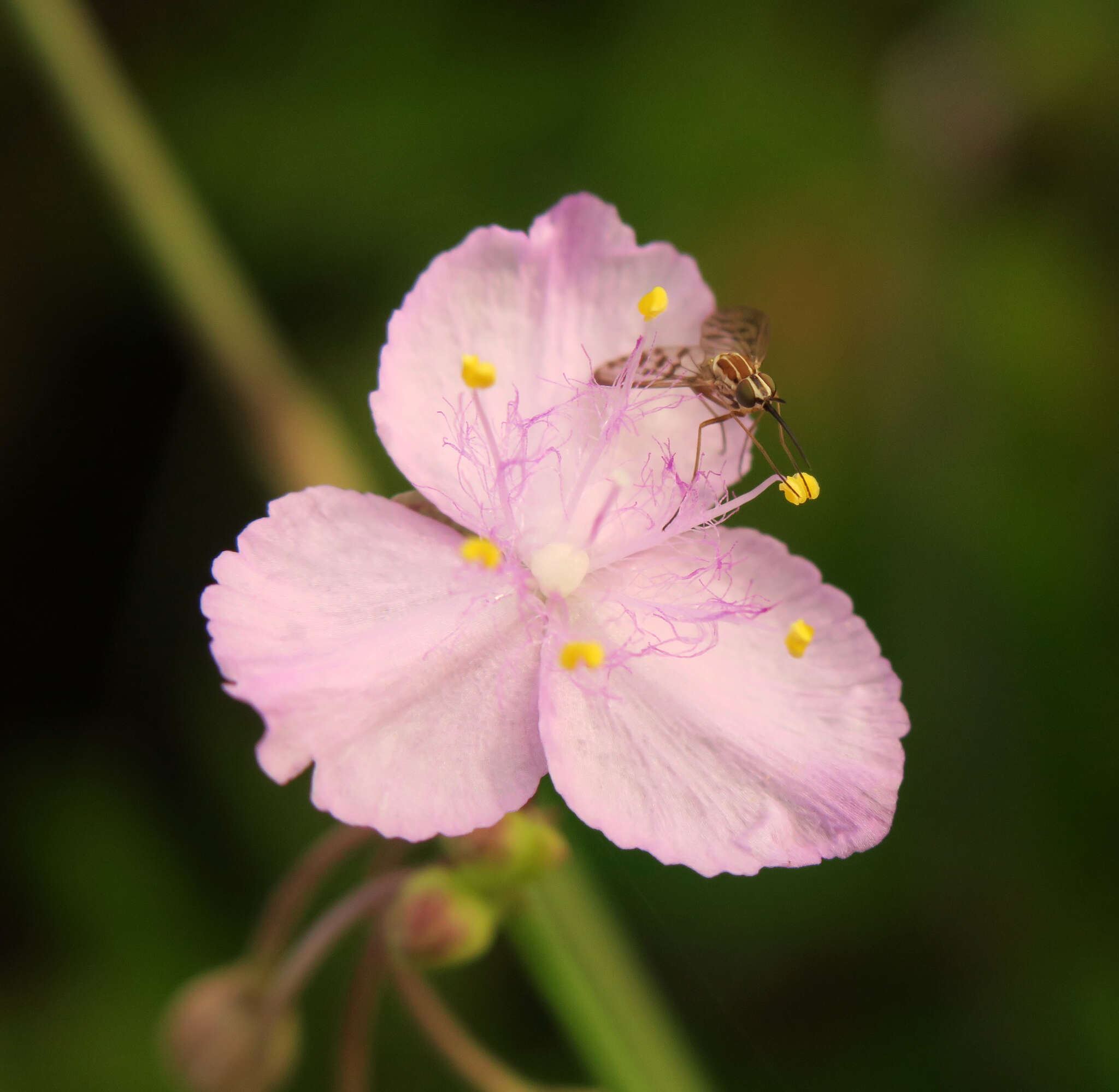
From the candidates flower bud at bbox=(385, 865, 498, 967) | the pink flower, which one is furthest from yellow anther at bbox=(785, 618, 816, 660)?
flower bud at bbox=(385, 865, 498, 967)

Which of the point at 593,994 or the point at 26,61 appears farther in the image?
the point at 26,61

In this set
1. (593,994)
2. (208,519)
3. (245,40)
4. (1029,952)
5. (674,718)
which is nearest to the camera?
(674,718)

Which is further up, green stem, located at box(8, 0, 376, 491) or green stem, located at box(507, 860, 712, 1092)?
green stem, located at box(8, 0, 376, 491)

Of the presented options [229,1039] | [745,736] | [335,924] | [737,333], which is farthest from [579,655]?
[229,1039]

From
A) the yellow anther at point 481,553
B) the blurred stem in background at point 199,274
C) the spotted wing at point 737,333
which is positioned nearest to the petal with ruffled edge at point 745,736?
the yellow anther at point 481,553

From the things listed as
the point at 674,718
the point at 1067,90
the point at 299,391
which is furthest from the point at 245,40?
the point at 674,718

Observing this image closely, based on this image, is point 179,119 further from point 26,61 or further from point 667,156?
point 667,156

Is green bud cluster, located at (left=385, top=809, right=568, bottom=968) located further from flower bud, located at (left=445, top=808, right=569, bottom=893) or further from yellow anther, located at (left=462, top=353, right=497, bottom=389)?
yellow anther, located at (left=462, top=353, right=497, bottom=389)

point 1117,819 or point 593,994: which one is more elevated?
point 593,994
